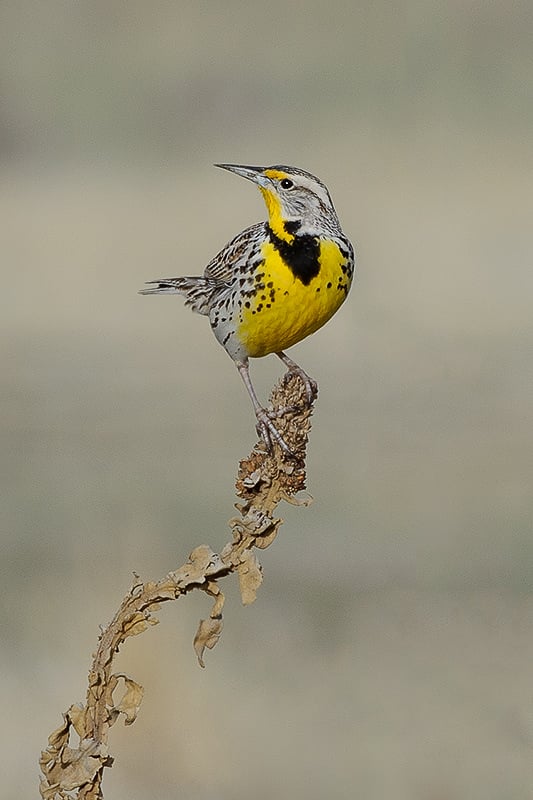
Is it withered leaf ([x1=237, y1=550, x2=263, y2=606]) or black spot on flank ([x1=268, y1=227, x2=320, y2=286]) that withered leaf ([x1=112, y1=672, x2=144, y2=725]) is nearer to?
withered leaf ([x1=237, y1=550, x2=263, y2=606])

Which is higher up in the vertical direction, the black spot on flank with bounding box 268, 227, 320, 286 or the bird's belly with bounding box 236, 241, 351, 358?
the black spot on flank with bounding box 268, 227, 320, 286

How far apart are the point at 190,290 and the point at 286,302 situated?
232 millimetres

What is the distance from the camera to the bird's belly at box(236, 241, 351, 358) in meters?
1.10

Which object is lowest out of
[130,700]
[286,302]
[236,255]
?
[130,700]

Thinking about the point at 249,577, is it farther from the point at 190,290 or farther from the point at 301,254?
the point at 190,290

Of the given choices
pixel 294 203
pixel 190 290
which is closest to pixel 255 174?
pixel 294 203

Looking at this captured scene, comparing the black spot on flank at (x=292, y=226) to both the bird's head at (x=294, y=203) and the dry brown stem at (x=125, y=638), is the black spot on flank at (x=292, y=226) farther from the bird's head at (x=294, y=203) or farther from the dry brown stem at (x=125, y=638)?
the dry brown stem at (x=125, y=638)

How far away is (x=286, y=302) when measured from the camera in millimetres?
1110

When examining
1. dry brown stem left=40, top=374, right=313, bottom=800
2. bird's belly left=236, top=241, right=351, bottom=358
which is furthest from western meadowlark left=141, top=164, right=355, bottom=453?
dry brown stem left=40, top=374, right=313, bottom=800

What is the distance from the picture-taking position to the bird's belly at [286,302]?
1096mm

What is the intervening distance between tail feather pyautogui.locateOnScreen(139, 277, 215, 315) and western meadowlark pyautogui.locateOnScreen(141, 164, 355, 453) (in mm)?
61

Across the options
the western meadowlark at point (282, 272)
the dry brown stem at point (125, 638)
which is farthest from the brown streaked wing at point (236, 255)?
the dry brown stem at point (125, 638)

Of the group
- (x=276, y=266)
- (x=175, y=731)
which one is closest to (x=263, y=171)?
(x=276, y=266)

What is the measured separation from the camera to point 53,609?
2.13 metres
